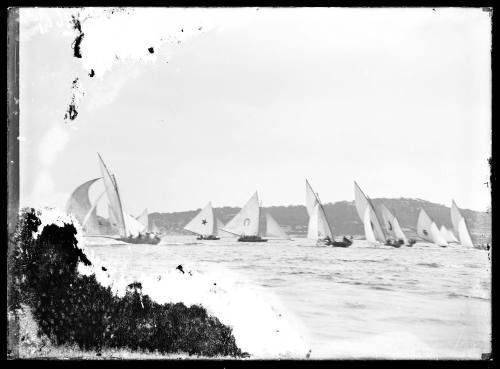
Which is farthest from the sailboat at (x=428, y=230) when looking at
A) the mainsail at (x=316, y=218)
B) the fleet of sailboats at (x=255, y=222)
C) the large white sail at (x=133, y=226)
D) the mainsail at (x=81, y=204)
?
the mainsail at (x=81, y=204)

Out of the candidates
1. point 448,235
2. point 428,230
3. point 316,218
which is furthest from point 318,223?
point 448,235

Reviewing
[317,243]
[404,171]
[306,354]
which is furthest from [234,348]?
[404,171]

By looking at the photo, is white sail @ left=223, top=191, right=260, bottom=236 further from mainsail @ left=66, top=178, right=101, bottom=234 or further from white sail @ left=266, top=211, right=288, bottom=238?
mainsail @ left=66, top=178, right=101, bottom=234

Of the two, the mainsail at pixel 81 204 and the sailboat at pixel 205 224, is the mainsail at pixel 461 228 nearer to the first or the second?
the sailboat at pixel 205 224

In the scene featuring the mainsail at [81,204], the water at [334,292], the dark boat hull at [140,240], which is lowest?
the water at [334,292]

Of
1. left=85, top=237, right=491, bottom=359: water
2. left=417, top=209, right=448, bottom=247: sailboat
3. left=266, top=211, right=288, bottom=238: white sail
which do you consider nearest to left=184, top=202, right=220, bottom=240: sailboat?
left=85, top=237, right=491, bottom=359: water

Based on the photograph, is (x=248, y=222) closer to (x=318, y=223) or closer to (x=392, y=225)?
(x=318, y=223)
